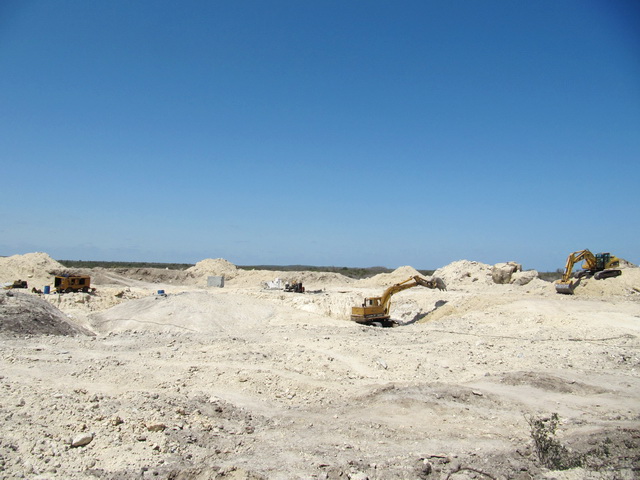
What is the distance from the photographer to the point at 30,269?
41.2m

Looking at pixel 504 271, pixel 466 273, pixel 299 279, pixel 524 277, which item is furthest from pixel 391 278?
pixel 524 277

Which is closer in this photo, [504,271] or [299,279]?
[504,271]

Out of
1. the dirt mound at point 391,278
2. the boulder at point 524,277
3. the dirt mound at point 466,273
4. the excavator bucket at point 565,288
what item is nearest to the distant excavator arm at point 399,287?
the excavator bucket at point 565,288

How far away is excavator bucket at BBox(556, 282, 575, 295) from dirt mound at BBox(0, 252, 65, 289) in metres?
36.9

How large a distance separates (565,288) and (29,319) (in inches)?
970

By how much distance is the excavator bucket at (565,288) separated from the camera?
79.5ft

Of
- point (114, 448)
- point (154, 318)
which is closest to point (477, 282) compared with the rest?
point (154, 318)

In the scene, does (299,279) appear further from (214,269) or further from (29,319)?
(29,319)

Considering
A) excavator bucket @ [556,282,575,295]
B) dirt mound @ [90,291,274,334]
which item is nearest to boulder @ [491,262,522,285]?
excavator bucket @ [556,282,575,295]

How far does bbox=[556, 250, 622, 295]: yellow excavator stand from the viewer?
25219mm

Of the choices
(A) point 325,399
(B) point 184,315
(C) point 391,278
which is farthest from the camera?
(C) point 391,278

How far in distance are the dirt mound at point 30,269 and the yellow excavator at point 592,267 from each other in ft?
123

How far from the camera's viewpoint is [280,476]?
6.06 metres

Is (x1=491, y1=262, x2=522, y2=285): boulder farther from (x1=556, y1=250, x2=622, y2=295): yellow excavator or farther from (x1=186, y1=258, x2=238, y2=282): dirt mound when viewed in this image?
(x1=186, y1=258, x2=238, y2=282): dirt mound
